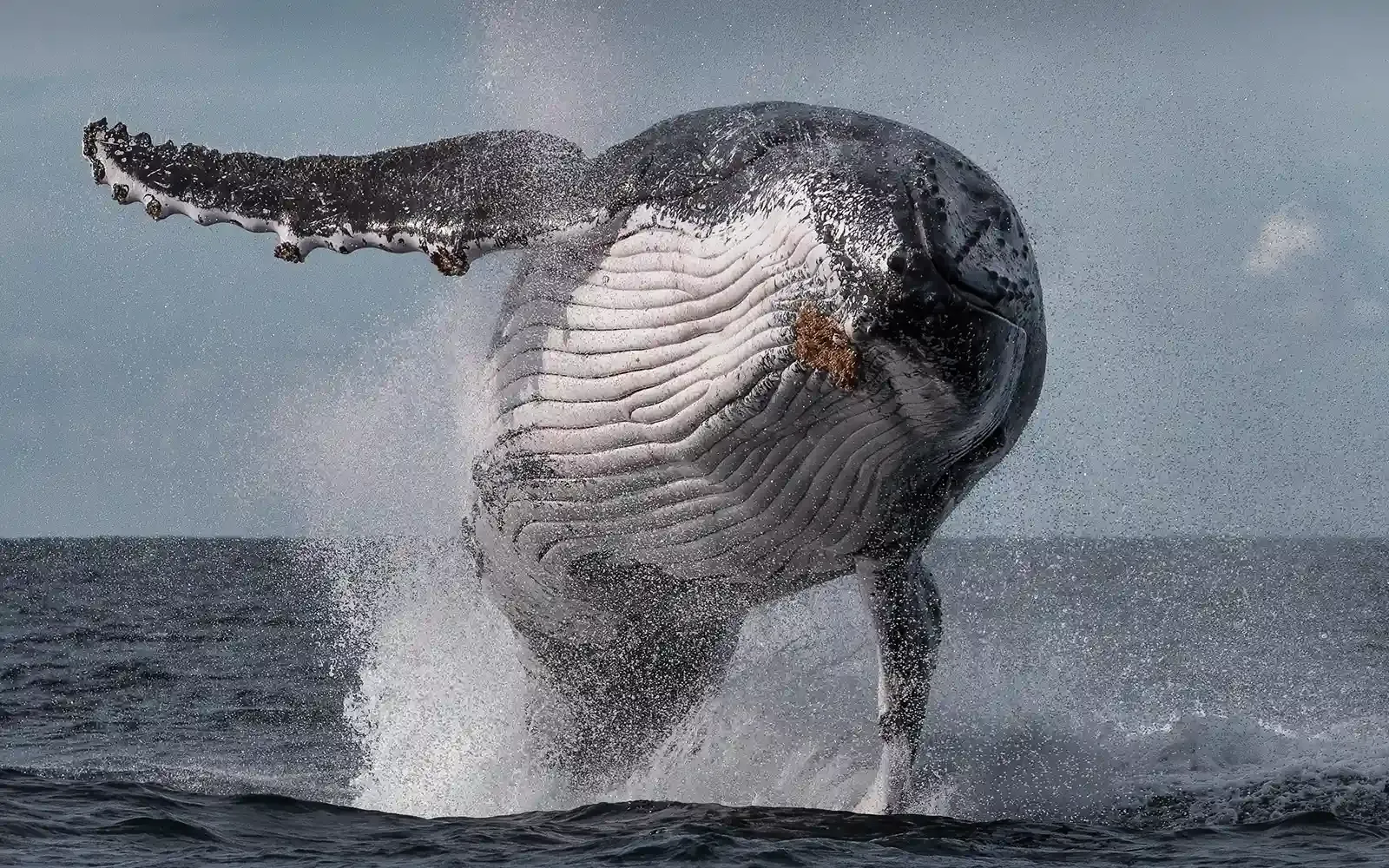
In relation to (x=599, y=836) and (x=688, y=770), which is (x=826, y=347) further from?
(x=688, y=770)

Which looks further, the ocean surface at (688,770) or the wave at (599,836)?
the ocean surface at (688,770)

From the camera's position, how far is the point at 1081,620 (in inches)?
2354

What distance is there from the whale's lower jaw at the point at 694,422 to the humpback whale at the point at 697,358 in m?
0.02

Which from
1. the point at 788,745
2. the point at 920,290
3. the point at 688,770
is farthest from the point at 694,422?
the point at 788,745

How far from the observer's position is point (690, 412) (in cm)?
941

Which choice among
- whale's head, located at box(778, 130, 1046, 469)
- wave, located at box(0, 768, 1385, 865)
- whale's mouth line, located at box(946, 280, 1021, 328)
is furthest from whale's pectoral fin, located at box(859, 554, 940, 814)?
whale's mouth line, located at box(946, 280, 1021, 328)

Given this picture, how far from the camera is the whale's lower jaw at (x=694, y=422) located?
880 cm

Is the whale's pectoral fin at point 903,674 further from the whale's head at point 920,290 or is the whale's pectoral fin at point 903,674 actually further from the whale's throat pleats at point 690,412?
the whale's head at point 920,290

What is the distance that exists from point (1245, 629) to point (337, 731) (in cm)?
4547

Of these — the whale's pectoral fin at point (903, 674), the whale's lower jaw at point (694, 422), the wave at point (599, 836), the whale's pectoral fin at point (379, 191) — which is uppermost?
the whale's pectoral fin at point (379, 191)

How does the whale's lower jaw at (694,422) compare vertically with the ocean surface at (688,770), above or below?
above

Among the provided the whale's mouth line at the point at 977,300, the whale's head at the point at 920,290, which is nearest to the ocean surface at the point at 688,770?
the whale's head at the point at 920,290

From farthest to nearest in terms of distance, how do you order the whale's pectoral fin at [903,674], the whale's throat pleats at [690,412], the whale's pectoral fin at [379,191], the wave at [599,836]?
the whale's pectoral fin at [903,674]
the wave at [599,836]
the whale's pectoral fin at [379,191]
the whale's throat pleats at [690,412]

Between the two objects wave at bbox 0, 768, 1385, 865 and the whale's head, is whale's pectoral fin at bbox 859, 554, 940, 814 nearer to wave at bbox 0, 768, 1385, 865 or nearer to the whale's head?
wave at bbox 0, 768, 1385, 865
